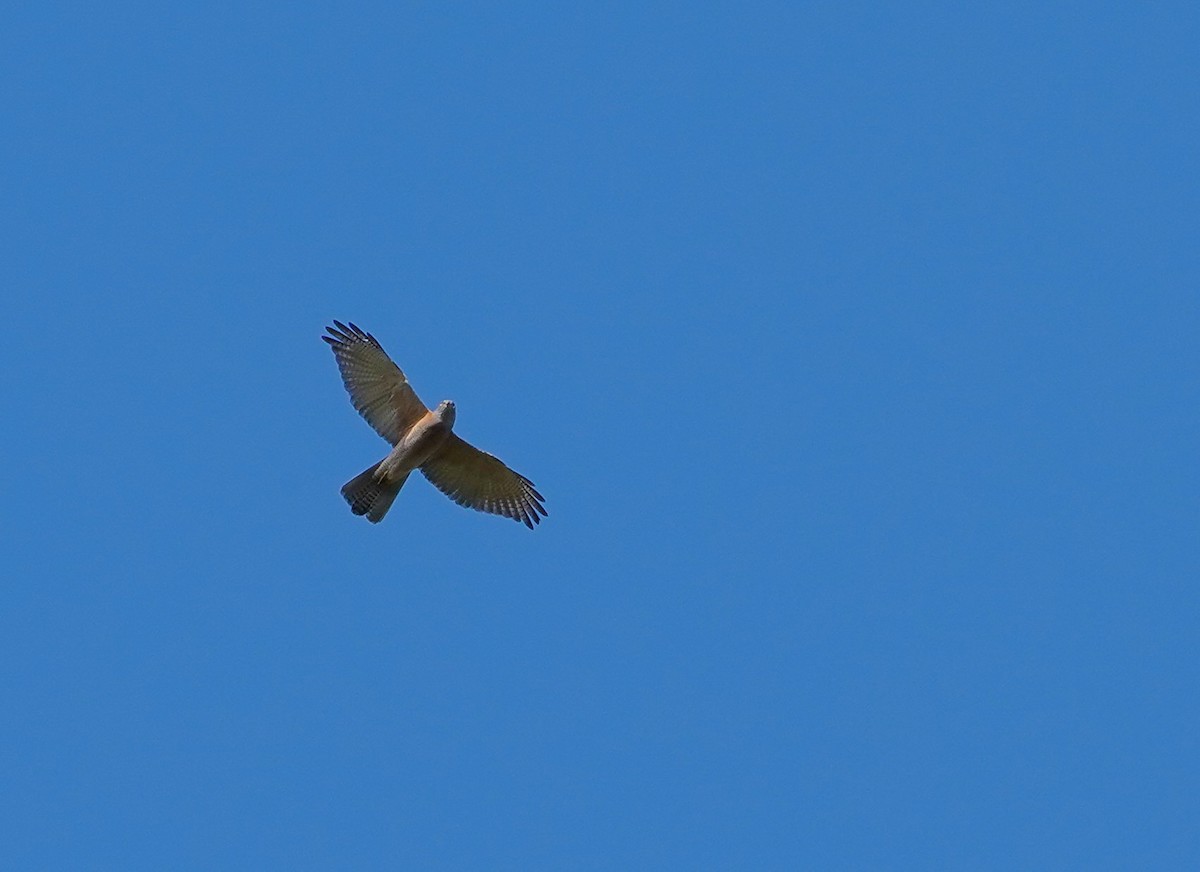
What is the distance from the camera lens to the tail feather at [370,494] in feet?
66.9

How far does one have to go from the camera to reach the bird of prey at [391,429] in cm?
2028

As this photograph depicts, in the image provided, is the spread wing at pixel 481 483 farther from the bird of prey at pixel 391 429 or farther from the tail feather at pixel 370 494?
the tail feather at pixel 370 494

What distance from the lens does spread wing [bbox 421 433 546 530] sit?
20.7m

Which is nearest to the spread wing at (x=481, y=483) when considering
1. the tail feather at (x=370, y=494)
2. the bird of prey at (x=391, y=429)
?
the bird of prey at (x=391, y=429)

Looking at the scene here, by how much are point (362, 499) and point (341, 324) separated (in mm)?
1993

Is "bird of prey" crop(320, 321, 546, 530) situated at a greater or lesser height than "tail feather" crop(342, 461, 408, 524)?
greater

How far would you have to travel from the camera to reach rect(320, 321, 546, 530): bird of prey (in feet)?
66.5

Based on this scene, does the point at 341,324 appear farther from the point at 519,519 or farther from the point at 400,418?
the point at 519,519

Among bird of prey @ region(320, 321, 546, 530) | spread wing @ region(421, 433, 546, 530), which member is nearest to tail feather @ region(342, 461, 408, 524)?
Result: bird of prey @ region(320, 321, 546, 530)

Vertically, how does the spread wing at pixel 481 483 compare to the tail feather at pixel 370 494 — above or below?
above

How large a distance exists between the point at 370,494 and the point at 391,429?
79 cm

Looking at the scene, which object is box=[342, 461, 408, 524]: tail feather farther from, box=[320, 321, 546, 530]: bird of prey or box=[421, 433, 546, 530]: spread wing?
box=[421, 433, 546, 530]: spread wing

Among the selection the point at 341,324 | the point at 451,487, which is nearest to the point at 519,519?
the point at 451,487

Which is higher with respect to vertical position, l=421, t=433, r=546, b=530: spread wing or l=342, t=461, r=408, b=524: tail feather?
l=421, t=433, r=546, b=530: spread wing
